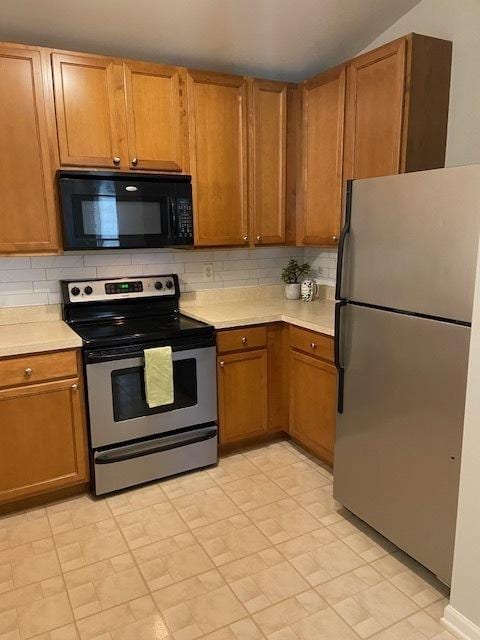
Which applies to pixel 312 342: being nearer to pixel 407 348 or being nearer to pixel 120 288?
pixel 407 348

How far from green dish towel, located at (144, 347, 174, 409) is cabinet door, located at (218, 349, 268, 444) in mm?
360

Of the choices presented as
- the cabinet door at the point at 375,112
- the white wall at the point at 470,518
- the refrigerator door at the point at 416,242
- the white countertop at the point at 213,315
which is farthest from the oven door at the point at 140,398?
the white wall at the point at 470,518

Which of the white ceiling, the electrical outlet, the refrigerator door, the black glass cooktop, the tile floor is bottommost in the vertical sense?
the tile floor

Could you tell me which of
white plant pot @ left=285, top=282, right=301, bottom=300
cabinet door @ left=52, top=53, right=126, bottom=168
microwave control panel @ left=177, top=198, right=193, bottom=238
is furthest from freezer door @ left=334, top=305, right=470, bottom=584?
cabinet door @ left=52, top=53, right=126, bottom=168

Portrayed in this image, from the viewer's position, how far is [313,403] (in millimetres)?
2818

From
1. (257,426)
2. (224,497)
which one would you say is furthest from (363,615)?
(257,426)

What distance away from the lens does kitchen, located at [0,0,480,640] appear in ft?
5.98

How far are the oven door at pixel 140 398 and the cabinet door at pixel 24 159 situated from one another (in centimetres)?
76

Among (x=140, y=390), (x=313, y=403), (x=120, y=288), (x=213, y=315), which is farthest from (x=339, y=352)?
(x=120, y=288)

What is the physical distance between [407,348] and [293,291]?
1608 mm

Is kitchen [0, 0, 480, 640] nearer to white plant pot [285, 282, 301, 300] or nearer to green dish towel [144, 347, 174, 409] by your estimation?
green dish towel [144, 347, 174, 409]

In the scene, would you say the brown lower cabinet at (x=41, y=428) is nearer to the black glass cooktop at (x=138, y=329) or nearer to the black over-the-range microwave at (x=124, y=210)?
the black glass cooktop at (x=138, y=329)

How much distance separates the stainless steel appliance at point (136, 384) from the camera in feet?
8.13

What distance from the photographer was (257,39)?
276 cm
